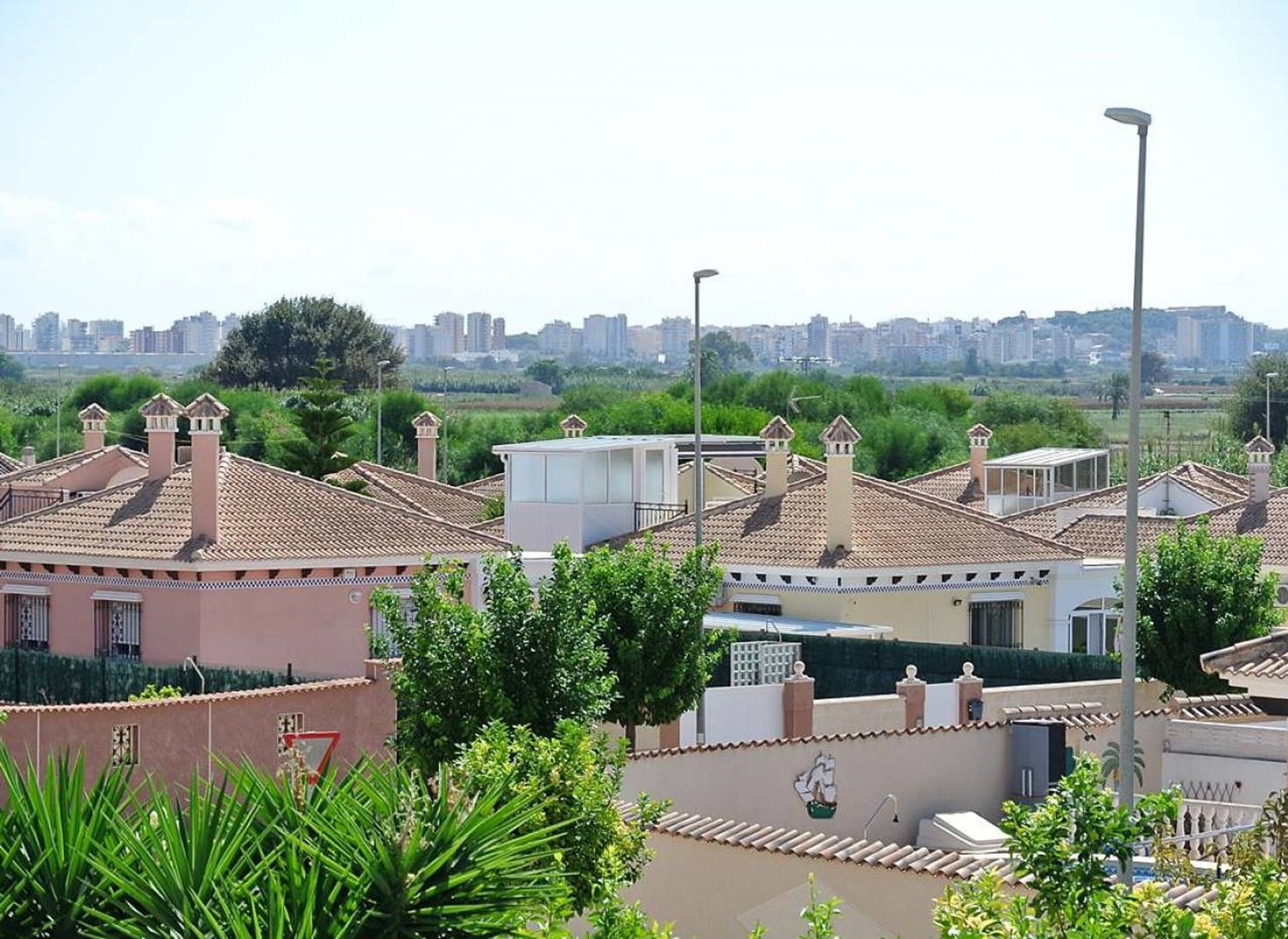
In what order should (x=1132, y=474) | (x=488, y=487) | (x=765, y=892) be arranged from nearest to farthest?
Result: 1. (x=765, y=892)
2. (x=1132, y=474)
3. (x=488, y=487)

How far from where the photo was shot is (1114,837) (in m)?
10.8

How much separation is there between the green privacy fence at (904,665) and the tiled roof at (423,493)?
61.2ft

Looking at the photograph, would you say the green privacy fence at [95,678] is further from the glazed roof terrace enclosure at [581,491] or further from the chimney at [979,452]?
the chimney at [979,452]

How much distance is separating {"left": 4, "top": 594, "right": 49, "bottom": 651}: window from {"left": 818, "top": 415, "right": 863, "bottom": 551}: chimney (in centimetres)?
1492

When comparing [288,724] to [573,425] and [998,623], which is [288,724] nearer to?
[998,623]

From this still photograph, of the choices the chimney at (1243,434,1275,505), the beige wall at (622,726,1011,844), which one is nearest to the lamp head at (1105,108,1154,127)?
the beige wall at (622,726,1011,844)

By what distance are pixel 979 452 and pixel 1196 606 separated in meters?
27.6

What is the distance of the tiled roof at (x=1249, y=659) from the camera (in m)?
18.6

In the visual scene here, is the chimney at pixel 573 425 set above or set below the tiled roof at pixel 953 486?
above

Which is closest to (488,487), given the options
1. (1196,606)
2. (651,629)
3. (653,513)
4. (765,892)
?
(653,513)

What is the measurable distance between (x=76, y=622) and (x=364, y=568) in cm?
502

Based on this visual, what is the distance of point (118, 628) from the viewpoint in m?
35.3

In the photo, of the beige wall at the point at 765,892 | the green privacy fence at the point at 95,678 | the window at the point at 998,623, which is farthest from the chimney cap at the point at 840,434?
the beige wall at the point at 765,892

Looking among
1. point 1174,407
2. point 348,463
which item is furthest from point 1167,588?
point 1174,407
